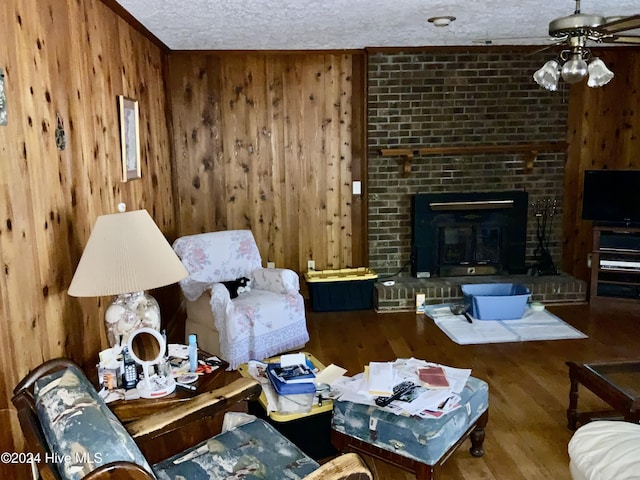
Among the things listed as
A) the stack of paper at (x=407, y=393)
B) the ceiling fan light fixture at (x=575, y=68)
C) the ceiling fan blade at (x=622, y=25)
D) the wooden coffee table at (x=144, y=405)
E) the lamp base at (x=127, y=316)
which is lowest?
the stack of paper at (x=407, y=393)

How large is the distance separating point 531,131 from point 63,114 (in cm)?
406

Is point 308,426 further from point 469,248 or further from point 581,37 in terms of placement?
point 469,248

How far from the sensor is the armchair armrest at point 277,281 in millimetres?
3959

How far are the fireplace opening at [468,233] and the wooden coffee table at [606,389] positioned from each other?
85.0 inches

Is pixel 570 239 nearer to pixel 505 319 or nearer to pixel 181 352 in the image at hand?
pixel 505 319

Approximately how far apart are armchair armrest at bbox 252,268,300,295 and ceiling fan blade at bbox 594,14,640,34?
244 centimetres

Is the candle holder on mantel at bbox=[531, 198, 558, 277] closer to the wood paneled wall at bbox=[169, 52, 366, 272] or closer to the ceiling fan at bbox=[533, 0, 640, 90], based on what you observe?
the wood paneled wall at bbox=[169, 52, 366, 272]

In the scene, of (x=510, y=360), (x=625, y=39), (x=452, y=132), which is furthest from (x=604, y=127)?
(x=625, y=39)

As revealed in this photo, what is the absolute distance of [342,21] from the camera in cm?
377

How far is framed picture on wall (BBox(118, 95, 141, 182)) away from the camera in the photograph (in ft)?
10.6

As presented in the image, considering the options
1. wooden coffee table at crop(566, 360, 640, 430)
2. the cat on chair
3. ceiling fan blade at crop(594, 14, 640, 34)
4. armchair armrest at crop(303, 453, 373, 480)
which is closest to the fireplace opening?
the cat on chair

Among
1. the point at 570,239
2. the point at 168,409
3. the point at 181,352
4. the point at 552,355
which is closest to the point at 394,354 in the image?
the point at 552,355

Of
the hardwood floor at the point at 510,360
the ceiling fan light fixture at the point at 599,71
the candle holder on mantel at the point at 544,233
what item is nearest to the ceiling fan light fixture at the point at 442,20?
the ceiling fan light fixture at the point at 599,71

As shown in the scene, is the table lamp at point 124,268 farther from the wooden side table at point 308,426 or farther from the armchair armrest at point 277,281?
the armchair armrest at point 277,281
